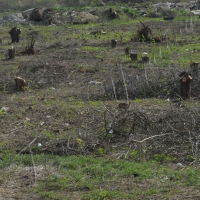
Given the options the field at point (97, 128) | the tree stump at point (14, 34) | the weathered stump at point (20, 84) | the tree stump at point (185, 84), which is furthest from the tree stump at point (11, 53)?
the tree stump at point (185, 84)

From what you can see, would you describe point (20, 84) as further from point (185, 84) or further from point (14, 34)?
point (14, 34)

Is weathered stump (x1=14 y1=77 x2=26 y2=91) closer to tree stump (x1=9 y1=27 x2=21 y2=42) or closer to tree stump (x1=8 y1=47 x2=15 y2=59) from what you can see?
tree stump (x1=8 y1=47 x2=15 y2=59)

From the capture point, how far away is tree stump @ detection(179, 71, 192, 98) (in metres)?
10.9

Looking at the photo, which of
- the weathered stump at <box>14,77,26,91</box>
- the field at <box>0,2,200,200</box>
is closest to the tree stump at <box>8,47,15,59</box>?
the field at <box>0,2,200,200</box>

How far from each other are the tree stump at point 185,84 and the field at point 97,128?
Answer: 5.0 inches

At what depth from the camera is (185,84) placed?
36.1ft

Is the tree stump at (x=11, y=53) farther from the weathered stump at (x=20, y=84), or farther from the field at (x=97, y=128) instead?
the weathered stump at (x=20, y=84)

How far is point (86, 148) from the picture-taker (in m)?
8.34

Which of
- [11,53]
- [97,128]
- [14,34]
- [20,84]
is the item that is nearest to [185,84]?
[97,128]

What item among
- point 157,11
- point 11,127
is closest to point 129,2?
point 157,11

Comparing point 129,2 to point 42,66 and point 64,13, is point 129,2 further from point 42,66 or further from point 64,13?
point 42,66

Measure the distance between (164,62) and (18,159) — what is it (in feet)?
25.6

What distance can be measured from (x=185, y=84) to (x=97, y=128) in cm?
256

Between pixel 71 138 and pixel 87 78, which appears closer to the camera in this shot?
pixel 71 138
